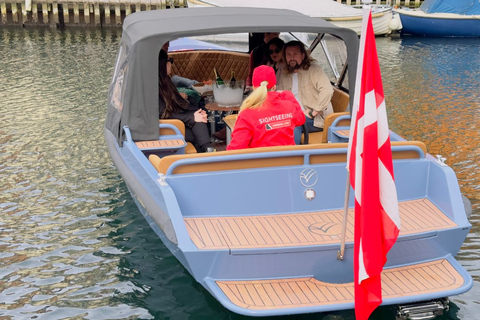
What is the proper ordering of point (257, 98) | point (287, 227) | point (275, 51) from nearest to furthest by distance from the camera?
point (287, 227), point (257, 98), point (275, 51)

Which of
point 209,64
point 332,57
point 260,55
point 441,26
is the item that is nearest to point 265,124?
point 332,57

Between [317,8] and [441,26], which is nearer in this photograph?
[317,8]

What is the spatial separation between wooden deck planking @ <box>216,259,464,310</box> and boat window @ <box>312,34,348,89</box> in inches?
126

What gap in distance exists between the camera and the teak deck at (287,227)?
14.9 ft

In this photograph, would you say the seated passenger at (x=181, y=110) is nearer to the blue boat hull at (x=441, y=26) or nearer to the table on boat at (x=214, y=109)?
the table on boat at (x=214, y=109)

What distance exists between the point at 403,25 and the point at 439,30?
131cm

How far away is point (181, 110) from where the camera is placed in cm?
728

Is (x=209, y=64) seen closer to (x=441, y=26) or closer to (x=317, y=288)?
(x=317, y=288)

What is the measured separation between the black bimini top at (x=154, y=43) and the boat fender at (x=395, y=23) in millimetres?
16892

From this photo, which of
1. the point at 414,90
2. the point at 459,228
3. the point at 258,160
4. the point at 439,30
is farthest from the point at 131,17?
the point at 439,30

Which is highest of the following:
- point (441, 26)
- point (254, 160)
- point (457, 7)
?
point (254, 160)

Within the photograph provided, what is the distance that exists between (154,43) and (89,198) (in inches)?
96.0

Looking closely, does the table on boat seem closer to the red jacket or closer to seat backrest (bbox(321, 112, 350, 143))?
seat backrest (bbox(321, 112, 350, 143))

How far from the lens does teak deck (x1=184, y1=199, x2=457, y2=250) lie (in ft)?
14.9
